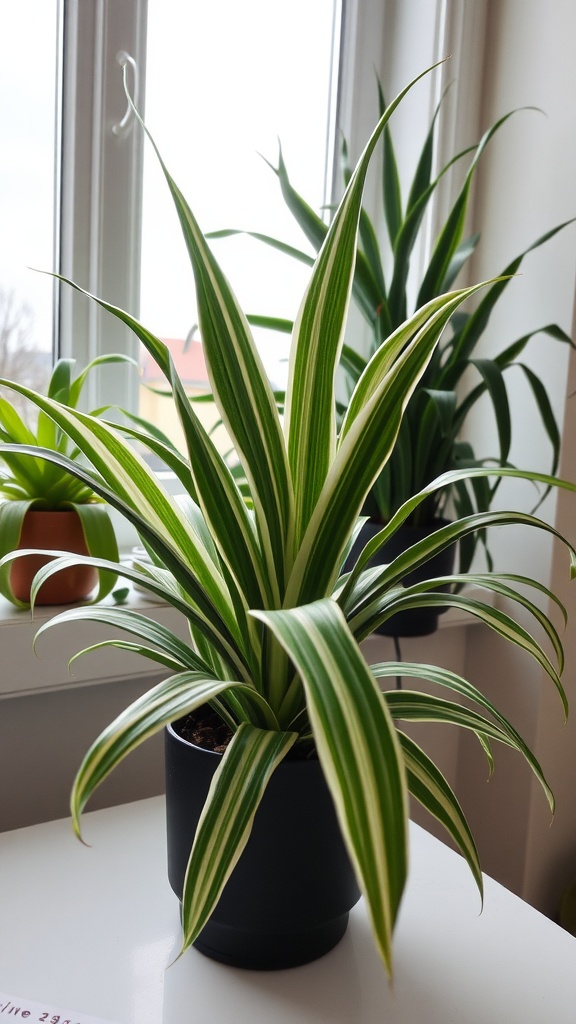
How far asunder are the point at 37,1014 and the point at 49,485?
573mm

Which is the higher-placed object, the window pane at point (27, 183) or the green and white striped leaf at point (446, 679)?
the window pane at point (27, 183)

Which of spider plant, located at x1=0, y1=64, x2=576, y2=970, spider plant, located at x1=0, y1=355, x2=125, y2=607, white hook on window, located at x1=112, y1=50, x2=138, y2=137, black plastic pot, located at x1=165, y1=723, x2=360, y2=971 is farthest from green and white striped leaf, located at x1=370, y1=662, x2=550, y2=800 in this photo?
white hook on window, located at x1=112, y1=50, x2=138, y2=137

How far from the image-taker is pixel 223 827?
1.74ft

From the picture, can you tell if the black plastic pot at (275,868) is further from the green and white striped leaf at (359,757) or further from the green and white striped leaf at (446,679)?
the green and white striped leaf at (359,757)

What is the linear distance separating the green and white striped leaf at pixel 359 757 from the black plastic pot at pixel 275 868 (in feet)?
0.68

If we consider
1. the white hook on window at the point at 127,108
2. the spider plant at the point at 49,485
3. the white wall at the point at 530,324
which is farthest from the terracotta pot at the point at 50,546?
the white wall at the point at 530,324

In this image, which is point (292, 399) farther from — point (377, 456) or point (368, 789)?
point (368, 789)

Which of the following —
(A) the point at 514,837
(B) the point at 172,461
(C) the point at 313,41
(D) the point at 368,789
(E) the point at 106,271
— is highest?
(C) the point at 313,41

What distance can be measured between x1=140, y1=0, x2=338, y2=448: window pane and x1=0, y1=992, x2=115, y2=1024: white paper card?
86 cm

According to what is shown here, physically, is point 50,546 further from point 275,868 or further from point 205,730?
point 275,868

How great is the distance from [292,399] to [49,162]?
2.40 feet

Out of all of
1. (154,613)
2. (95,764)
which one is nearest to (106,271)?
(154,613)

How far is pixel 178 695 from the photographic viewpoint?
0.51 m

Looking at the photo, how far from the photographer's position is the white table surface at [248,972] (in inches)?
23.9
